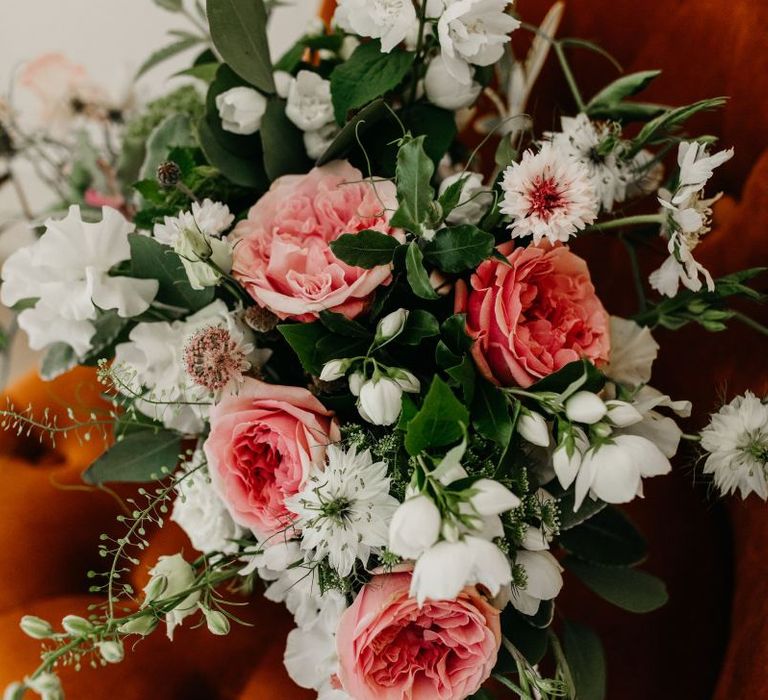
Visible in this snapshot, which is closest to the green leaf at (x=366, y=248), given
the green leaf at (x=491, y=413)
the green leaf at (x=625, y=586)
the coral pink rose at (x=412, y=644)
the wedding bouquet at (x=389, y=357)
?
the wedding bouquet at (x=389, y=357)

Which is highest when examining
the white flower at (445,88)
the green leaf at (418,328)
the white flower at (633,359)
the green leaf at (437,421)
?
the white flower at (445,88)

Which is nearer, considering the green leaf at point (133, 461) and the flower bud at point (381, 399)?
the flower bud at point (381, 399)

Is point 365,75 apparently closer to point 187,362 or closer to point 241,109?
point 241,109

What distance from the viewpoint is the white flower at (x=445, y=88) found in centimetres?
56

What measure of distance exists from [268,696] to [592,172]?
520 mm

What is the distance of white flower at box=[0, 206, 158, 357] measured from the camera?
1.75 ft

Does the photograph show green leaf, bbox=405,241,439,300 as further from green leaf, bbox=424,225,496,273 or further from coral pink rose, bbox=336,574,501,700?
coral pink rose, bbox=336,574,501,700

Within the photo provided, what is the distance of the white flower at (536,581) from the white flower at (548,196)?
0.71ft

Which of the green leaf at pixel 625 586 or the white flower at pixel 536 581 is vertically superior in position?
the white flower at pixel 536 581

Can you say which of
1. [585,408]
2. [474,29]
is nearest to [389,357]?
[585,408]

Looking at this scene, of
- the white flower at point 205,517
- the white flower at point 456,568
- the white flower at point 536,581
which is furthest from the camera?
the white flower at point 205,517

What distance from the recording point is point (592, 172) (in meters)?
0.56

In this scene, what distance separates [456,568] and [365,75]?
1.24ft

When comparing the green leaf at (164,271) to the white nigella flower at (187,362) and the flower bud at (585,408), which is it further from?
the flower bud at (585,408)
